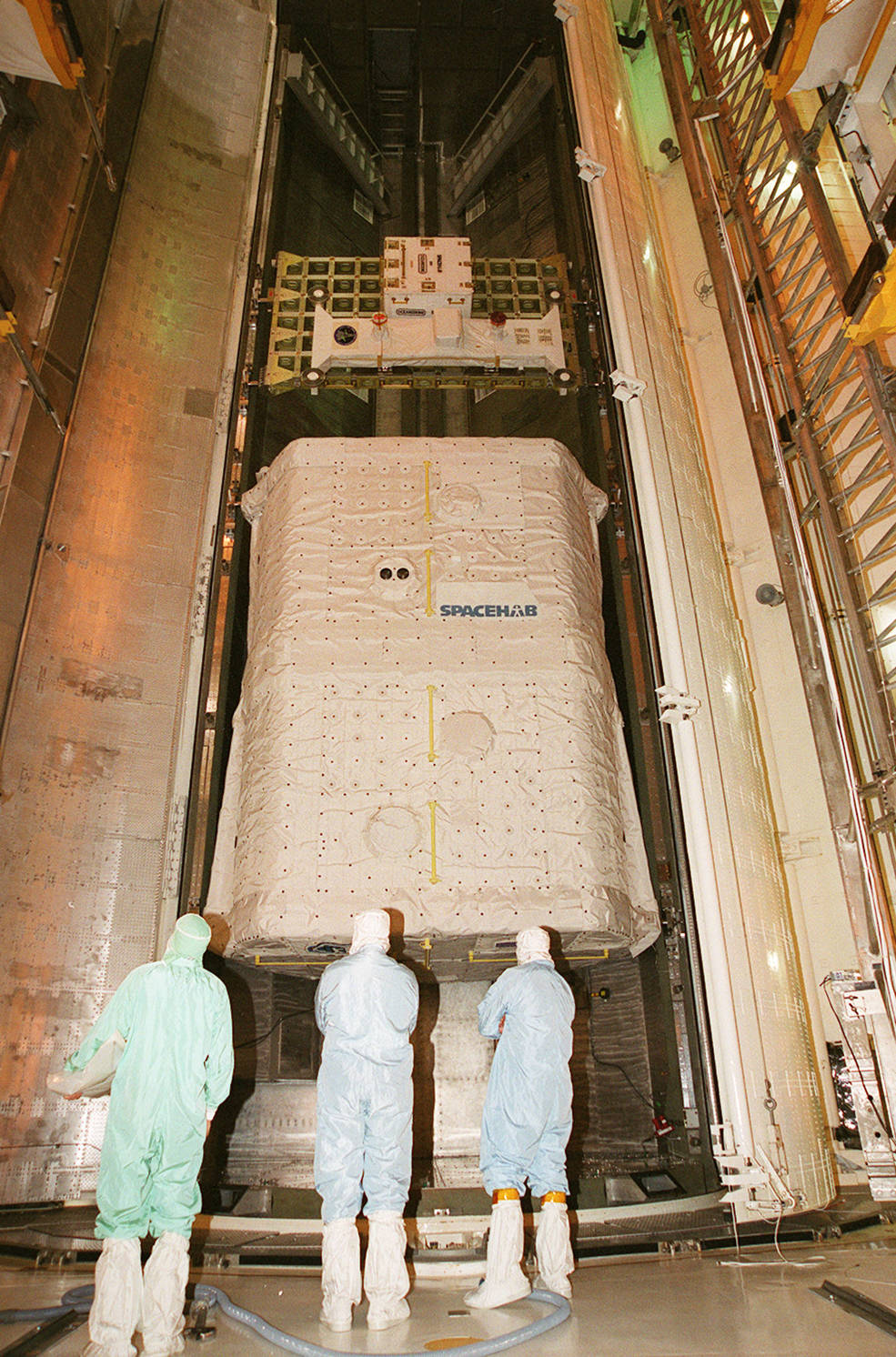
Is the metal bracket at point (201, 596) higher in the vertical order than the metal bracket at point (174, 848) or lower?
higher

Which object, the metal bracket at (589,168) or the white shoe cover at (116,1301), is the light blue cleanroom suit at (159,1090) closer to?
the white shoe cover at (116,1301)

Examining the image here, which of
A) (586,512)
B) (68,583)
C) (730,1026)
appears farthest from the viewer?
(586,512)

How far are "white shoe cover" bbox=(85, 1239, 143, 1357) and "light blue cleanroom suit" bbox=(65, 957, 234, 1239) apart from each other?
2.8 inches

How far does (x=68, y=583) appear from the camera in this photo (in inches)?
284

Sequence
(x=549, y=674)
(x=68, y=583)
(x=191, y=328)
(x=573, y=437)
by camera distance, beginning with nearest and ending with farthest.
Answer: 1. (x=549, y=674)
2. (x=68, y=583)
3. (x=191, y=328)
4. (x=573, y=437)

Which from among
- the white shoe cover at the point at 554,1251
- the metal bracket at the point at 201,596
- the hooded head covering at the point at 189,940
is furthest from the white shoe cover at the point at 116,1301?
the metal bracket at the point at 201,596

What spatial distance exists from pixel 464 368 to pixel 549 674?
4.17 meters

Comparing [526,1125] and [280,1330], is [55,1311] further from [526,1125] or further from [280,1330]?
[526,1125]

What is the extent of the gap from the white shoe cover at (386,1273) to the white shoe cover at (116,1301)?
3.10 feet

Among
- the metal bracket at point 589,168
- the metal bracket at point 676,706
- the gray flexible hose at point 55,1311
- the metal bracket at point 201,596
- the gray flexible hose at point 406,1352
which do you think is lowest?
the gray flexible hose at point 406,1352

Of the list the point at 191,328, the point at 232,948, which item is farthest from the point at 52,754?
the point at 191,328

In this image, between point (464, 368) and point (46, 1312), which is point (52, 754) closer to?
point (46, 1312)

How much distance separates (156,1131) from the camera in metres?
3.53

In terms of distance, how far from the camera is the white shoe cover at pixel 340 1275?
3531 millimetres
